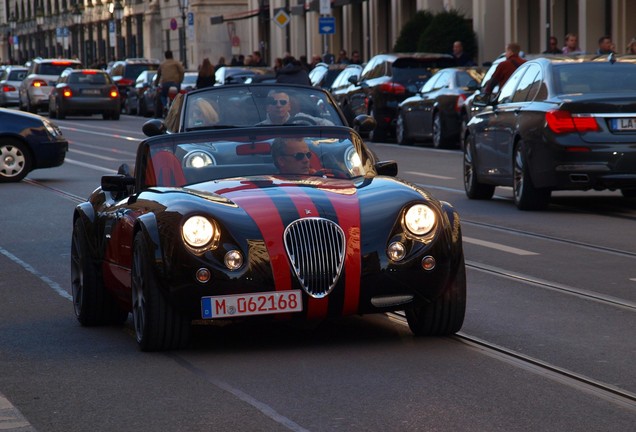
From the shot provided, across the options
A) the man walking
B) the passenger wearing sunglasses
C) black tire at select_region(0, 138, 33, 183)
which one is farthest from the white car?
the passenger wearing sunglasses

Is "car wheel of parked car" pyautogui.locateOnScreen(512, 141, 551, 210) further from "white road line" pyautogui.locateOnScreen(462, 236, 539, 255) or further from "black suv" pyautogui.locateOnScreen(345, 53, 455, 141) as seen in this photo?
"black suv" pyautogui.locateOnScreen(345, 53, 455, 141)

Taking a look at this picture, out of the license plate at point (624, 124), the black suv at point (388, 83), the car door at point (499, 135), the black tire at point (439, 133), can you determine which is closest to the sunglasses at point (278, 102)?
the license plate at point (624, 124)

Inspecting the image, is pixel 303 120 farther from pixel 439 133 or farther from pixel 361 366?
pixel 439 133

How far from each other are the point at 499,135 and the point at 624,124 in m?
1.96

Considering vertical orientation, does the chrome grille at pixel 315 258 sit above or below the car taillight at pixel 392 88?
Answer: above

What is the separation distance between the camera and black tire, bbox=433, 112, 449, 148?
27.8 meters

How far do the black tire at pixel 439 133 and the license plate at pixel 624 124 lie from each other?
1265 cm

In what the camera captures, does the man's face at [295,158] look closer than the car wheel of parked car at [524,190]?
Yes

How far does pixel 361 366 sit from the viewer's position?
24.1 ft

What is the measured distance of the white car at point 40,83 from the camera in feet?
171

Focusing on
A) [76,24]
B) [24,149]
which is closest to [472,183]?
[24,149]

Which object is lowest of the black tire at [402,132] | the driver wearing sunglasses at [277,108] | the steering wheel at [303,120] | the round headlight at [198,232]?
the black tire at [402,132]

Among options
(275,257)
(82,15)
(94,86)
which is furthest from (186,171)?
(82,15)

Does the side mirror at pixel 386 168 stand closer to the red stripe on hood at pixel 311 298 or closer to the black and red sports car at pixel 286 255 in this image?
the black and red sports car at pixel 286 255
